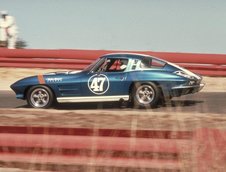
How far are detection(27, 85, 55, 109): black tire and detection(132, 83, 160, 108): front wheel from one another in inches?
67.3

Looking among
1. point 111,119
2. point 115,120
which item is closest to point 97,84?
point 111,119

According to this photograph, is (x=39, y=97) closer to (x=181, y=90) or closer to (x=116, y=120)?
(x=181, y=90)

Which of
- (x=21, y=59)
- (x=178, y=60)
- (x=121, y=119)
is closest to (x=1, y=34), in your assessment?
(x=21, y=59)

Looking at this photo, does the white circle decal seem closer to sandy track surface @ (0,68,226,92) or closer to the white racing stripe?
the white racing stripe

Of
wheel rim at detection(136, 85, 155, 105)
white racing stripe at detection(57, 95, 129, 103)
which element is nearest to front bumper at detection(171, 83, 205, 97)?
wheel rim at detection(136, 85, 155, 105)

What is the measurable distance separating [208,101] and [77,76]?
9.64 feet

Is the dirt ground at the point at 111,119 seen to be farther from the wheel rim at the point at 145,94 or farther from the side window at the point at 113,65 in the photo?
the side window at the point at 113,65

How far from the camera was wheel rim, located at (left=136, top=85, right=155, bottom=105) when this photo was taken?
10844mm

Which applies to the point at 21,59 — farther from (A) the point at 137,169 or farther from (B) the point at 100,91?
(A) the point at 137,169

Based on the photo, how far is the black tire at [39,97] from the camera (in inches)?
447

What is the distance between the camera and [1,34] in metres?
19.4

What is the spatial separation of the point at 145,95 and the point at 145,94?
0.8 inches

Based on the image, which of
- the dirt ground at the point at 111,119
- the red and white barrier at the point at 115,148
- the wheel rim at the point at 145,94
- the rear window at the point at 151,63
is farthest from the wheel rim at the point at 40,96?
the red and white barrier at the point at 115,148

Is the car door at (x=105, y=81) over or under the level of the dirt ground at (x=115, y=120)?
over
